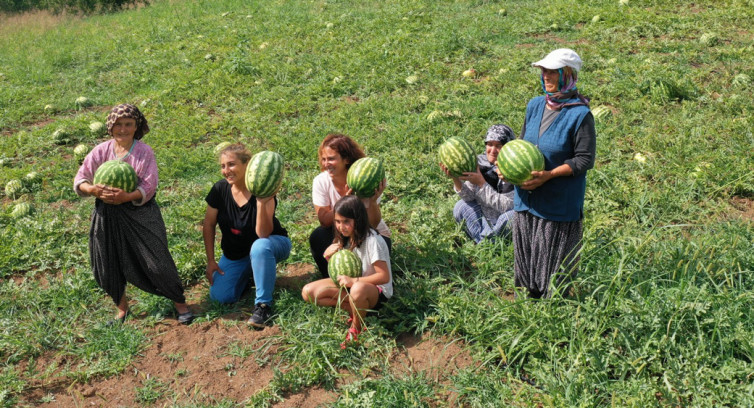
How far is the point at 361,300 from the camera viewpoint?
4.09 metres

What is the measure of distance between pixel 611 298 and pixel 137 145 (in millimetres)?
3779

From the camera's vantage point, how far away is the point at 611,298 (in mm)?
3578

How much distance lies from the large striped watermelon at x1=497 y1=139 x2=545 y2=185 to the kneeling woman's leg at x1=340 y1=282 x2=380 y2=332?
1.29m

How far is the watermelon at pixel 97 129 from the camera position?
8.64 m

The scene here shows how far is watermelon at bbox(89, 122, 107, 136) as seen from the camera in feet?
28.3

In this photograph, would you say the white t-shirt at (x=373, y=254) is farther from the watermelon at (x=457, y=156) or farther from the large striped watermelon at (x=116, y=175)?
the large striped watermelon at (x=116, y=175)

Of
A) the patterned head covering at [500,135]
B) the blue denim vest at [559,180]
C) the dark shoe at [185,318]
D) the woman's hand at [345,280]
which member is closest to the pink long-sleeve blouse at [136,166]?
the dark shoe at [185,318]

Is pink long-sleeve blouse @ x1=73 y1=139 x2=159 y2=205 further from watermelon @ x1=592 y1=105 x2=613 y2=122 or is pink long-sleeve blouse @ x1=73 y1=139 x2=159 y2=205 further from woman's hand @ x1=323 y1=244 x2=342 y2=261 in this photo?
watermelon @ x1=592 y1=105 x2=613 y2=122

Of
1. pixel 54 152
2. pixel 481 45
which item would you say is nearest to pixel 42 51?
pixel 54 152

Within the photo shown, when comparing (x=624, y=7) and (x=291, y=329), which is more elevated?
(x=624, y=7)

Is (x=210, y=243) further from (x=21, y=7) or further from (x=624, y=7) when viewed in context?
(x=21, y=7)

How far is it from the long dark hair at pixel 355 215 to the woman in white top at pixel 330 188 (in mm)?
331

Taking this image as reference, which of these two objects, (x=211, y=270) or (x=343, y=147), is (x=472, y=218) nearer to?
(x=343, y=147)

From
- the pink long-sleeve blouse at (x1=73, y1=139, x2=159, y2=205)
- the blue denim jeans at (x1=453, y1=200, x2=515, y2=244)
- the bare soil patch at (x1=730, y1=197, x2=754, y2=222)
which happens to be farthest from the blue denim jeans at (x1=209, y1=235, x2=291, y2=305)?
the bare soil patch at (x1=730, y1=197, x2=754, y2=222)
